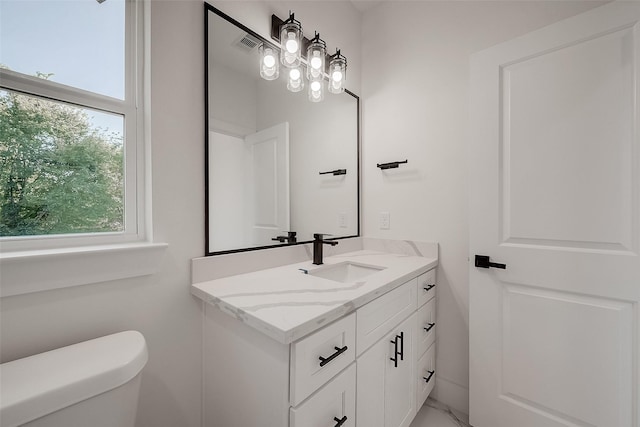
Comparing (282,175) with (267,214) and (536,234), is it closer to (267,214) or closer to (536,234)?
(267,214)

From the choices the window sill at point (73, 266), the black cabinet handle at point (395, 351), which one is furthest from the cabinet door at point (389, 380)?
the window sill at point (73, 266)

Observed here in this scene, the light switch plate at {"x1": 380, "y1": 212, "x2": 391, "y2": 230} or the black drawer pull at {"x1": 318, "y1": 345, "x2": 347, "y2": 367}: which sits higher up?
the light switch plate at {"x1": 380, "y1": 212, "x2": 391, "y2": 230}

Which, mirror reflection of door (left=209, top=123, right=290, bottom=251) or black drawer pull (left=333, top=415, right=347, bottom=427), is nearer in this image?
black drawer pull (left=333, top=415, right=347, bottom=427)

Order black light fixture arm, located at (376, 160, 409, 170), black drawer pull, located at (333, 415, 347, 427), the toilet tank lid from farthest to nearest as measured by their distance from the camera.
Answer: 1. black light fixture arm, located at (376, 160, 409, 170)
2. black drawer pull, located at (333, 415, 347, 427)
3. the toilet tank lid

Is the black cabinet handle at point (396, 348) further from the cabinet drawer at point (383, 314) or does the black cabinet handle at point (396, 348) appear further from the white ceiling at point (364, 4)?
the white ceiling at point (364, 4)

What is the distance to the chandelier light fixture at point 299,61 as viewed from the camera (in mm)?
1280

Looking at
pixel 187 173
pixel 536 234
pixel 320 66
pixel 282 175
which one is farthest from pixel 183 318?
pixel 536 234

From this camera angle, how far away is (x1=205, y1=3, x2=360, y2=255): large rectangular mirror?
44.4 inches

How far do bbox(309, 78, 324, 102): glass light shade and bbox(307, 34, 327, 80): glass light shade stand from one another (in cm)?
3

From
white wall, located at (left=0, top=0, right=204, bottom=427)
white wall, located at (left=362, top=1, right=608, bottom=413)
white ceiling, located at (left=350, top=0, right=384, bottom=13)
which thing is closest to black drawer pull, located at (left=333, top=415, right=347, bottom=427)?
white wall, located at (left=0, top=0, right=204, bottom=427)

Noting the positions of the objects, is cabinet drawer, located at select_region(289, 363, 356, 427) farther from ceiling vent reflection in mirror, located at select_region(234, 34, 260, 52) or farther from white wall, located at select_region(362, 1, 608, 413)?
ceiling vent reflection in mirror, located at select_region(234, 34, 260, 52)

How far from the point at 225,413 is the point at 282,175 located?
1.08 metres

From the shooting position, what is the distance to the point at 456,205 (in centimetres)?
156

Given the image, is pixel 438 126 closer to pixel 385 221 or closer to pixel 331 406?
pixel 385 221
